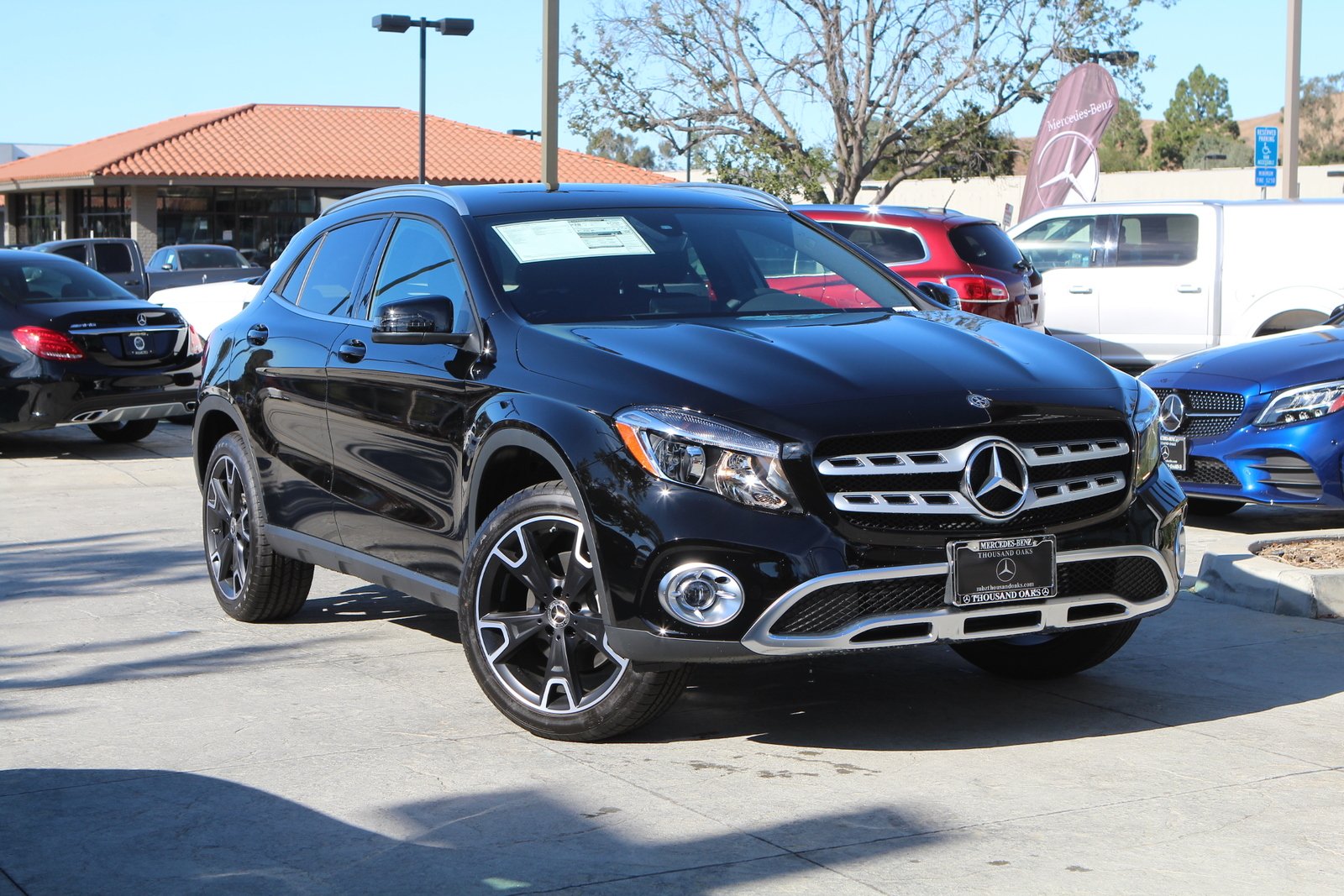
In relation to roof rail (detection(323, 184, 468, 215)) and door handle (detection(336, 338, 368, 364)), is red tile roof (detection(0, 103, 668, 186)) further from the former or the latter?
door handle (detection(336, 338, 368, 364))

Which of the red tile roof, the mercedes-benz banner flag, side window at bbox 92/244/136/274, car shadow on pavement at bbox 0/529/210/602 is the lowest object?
car shadow on pavement at bbox 0/529/210/602

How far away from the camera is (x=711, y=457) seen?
4586mm

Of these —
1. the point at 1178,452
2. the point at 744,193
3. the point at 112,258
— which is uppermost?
the point at 112,258

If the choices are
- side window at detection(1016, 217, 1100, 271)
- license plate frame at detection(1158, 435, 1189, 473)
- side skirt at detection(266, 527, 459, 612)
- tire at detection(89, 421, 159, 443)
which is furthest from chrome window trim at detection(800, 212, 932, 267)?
side skirt at detection(266, 527, 459, 612)

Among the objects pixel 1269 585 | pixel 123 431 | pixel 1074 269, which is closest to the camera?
pixel 1269 585

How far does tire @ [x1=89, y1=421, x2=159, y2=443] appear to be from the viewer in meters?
14.7

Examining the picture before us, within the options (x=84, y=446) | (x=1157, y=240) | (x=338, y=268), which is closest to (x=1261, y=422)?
(x=338, y=268)

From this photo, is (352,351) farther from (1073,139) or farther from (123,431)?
(1073,139)

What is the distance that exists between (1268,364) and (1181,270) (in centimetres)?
629

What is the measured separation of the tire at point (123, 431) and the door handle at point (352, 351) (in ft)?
29.8

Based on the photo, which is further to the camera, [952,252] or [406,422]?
[952,252]

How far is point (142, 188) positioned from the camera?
43.2 meters

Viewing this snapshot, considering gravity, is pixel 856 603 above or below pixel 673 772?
above

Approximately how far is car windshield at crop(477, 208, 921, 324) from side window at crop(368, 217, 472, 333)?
162 mm
